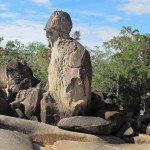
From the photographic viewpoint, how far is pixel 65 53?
10.3 m

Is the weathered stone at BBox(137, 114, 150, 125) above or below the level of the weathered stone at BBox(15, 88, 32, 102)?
below

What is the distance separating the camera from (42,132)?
359 inches

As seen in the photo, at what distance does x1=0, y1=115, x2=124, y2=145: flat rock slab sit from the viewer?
902 cm

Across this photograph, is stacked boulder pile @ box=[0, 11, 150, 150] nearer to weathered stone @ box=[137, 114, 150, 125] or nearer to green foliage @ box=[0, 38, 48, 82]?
weathered stone @ box=[137, 114, 150, 125]

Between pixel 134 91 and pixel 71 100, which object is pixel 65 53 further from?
pixel 134 91

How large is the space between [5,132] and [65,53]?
10.1 ft

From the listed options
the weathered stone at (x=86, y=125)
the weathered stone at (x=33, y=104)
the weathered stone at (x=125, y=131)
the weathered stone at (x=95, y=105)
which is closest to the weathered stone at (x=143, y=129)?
the weathered stone at (x=125, y=131)

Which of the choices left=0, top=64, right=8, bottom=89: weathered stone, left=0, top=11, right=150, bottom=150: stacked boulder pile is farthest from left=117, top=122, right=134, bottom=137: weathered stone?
left=0, top=64, right=8, bottom=89: weathered stone

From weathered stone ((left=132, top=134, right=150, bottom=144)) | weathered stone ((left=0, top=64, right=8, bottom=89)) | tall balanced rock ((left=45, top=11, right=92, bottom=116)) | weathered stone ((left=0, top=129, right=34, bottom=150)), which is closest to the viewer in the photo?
weathered stone ((left=0, top=129, right=34, bottom=150))

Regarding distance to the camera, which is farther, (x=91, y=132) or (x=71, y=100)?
(x=71, y=100)

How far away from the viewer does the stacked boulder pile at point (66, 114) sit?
8984 mm

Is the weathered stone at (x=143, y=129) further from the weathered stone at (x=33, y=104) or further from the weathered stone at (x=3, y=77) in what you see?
the weathered stone at (x=3, y=77)

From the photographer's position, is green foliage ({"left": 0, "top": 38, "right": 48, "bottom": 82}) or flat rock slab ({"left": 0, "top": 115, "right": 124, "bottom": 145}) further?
green foliage ({"left": 0, "top": 38, "right": 48, "bottom": 82})

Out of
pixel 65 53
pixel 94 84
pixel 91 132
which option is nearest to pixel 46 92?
pixel 65 53
